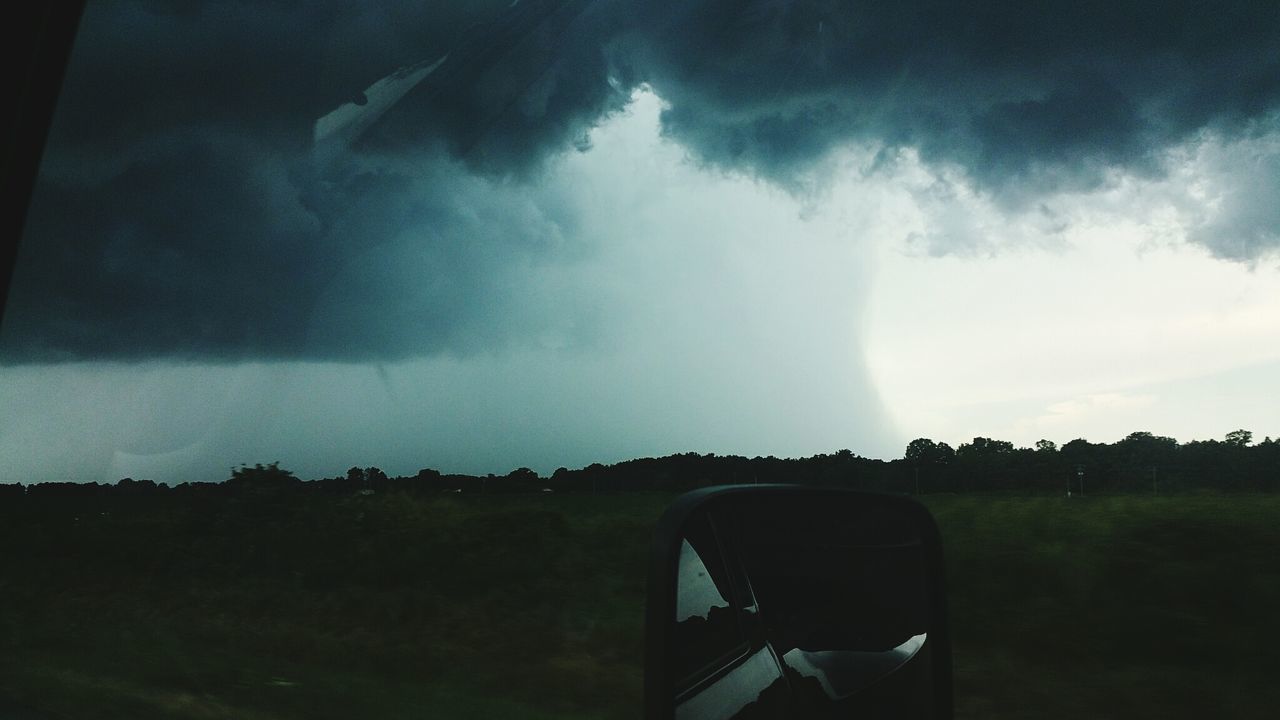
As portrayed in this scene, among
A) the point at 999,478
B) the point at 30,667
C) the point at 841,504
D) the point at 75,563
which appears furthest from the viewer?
the point at 75,563

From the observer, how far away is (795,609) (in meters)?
1.91

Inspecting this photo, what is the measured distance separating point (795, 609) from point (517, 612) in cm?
905

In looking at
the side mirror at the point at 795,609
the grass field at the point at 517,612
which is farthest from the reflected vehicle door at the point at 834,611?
the grass field at the point at 517,612

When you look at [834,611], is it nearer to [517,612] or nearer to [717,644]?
[717,644]

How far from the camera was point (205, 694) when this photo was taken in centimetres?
687

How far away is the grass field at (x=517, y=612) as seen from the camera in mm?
6633

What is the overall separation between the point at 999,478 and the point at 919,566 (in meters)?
8.54

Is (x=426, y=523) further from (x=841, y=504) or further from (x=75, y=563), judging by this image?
(x=841, y=504)

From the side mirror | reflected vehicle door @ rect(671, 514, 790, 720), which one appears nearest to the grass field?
the side mirror

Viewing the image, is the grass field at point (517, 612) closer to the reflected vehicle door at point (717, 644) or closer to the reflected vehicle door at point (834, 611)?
the reflected vehicle door at point (834, 611)

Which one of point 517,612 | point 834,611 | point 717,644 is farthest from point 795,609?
point 517,612

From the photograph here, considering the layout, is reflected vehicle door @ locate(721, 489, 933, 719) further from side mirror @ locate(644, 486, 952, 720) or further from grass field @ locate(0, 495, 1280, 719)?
grass field @ locate(0, 495, 1280, 719)

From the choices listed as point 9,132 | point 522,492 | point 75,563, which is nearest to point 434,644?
point 522,492

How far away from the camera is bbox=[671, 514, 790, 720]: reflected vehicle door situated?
1.63 metres
